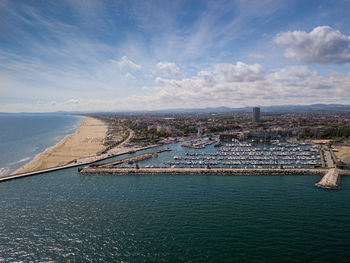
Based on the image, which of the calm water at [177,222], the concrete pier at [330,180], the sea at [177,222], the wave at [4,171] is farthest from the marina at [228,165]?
the wave at [4,171]

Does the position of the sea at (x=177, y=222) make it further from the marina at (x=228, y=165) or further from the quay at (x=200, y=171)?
the marina at (x=228, y=165)

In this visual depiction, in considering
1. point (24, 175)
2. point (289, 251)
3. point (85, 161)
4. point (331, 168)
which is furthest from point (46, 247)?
point (331, 168)

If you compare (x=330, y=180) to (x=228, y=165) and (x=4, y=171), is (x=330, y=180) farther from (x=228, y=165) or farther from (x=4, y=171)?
(x=4, y=171)


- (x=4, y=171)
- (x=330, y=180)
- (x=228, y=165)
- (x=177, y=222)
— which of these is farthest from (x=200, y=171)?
(x=4, y=171)

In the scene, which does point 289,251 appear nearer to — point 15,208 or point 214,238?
point 214,238

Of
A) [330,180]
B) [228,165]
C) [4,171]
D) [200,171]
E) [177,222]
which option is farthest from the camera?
[228,165]
